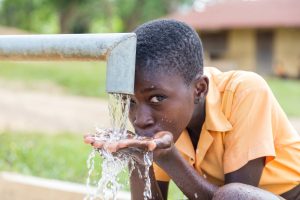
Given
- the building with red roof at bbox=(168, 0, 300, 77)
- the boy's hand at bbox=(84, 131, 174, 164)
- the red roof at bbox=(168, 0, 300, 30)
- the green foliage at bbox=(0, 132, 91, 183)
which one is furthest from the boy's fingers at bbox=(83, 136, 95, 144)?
the red roof at bbox=(168, 0, 300, 30)

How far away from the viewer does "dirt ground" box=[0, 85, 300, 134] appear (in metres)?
7.67

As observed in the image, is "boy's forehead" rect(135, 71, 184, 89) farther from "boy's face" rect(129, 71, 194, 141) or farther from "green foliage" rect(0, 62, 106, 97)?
"green foliage" rect(0, 62, 106, 97)

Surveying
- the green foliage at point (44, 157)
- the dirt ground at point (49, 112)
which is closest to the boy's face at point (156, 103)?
the green foliage at point (44, 157)

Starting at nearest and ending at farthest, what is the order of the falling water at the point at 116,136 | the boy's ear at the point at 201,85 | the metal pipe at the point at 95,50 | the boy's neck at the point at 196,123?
the metal pipe at the point at 95,50, the falling water at the point at 116,136, the boy's ear at the point at 201,85, the boy's neck at the point at 196,123

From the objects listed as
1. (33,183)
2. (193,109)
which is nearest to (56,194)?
(33,183)

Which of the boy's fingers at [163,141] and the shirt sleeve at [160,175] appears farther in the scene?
the shirt sleeve at [160,175]

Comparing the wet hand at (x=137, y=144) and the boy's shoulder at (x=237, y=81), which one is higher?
the boy's shoulder at (x=237, y=81)

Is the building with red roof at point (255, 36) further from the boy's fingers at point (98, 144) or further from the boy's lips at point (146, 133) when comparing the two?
the boy's fingers at point (98, 144)

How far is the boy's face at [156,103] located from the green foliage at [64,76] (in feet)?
31.5

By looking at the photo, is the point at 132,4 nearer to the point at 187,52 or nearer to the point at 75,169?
the point at 75,169

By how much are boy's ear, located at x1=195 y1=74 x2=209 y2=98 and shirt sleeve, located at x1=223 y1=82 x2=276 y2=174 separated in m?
0.12

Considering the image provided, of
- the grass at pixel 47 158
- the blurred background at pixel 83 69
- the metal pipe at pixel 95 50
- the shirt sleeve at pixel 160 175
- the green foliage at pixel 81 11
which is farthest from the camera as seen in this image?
the green foliage at pixel 81 11

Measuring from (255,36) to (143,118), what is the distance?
738 inches

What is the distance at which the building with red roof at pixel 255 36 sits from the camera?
62.8ft
